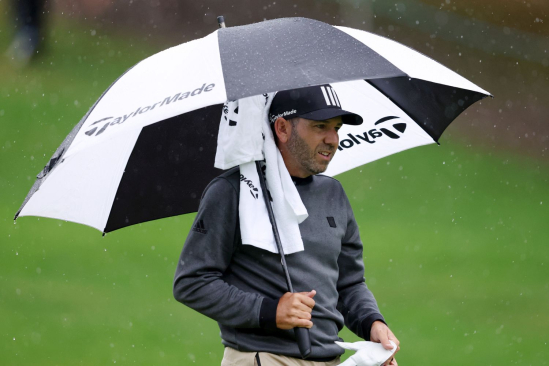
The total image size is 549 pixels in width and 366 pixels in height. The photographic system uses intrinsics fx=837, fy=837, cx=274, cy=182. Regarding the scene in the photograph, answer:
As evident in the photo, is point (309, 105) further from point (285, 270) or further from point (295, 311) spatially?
point (295, 311)

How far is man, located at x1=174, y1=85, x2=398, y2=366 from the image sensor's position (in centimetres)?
282

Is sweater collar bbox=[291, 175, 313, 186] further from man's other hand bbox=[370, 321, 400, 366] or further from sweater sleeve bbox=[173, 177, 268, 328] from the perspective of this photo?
man's other hand bbox=[370, 321, 400, 366]

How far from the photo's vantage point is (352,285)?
3.28 m

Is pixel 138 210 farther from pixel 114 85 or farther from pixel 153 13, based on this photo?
pixel 153 13

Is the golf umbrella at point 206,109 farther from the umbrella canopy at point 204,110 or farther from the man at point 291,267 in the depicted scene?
the man at point 291,267

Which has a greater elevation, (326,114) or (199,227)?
(326,114)

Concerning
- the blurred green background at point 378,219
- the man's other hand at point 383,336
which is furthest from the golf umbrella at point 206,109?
the blurred green background at point 378,219

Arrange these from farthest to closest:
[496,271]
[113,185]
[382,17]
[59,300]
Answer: [382,17] → [496,271] → [59,300] → [113,185]

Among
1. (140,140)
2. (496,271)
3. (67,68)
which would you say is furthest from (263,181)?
(67,68)

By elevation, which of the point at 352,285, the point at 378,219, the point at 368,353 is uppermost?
the point at 352,285

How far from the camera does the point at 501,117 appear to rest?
41.0 feet

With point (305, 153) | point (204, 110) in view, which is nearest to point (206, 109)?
point (204, 110)

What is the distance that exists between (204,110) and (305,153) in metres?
0.68

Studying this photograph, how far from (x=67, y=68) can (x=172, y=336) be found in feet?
22.2
